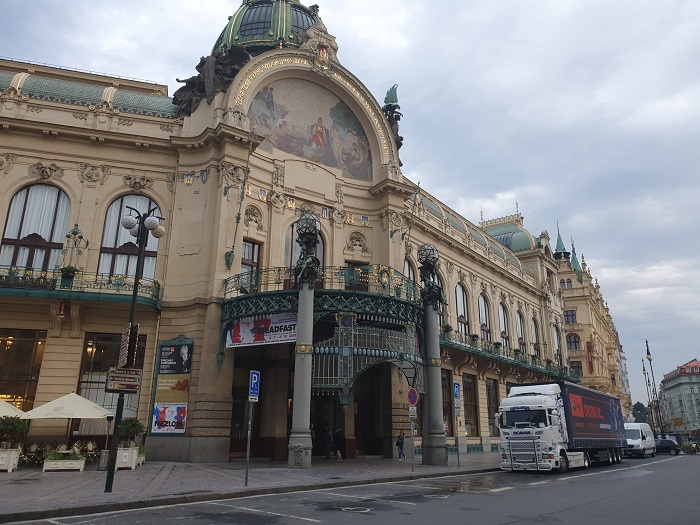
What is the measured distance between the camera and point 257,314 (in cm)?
2280

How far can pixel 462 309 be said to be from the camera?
1645 inches

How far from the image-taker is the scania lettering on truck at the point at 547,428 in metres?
21.4

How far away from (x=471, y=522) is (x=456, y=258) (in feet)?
108

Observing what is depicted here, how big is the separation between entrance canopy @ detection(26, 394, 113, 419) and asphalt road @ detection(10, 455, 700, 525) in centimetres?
900

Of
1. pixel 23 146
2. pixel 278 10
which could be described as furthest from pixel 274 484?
pixel 278 10

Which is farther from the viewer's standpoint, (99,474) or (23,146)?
(23,146)

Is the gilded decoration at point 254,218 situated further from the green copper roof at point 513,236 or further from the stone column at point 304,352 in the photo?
the green copper roof at point 513,236

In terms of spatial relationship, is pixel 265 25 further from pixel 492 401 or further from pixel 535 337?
pixel 535 337

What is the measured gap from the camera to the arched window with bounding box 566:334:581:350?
70312 mm

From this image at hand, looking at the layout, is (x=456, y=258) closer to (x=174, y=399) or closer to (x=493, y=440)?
(x=493, y=440)

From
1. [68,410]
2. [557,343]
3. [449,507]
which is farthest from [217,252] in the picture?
[557,343]

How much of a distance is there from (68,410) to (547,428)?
1837 cm

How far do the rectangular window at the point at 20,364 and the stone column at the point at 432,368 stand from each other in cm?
1730

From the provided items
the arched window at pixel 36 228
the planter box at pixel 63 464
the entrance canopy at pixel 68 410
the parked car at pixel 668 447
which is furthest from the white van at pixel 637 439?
the arched window at pixel 36 228
